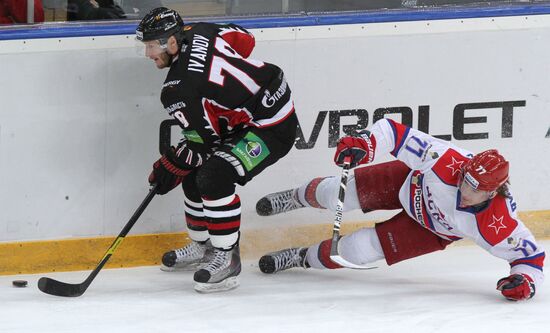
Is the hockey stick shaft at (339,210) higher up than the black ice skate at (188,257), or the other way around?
the hockey stick shaft at (339,210)

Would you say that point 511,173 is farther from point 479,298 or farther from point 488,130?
point 479,298

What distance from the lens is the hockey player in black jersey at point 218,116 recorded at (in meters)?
4.17

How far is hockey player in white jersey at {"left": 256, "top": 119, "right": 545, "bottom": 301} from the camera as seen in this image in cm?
405

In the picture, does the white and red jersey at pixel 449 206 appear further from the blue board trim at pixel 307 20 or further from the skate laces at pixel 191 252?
the skate laces at pixel 191 252

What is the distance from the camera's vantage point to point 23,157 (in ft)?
14.6

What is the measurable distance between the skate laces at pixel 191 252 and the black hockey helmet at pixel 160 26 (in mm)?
870

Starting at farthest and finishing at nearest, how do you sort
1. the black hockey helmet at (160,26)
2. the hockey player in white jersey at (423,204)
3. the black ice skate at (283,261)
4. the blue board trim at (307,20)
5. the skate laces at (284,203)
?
the skate laces at (284,203) < the black ice skate at (283,261) < the blue board trim at (307,20) < the black hockey helmet at (160,26) < the hockey player in white jersey at (423,204)

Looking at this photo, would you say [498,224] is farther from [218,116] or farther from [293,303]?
[218,116]

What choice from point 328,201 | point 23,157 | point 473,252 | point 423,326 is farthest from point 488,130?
point 23,157

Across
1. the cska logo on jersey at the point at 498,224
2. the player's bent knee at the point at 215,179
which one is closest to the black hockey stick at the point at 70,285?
the player's bent knee at the point at 215,179

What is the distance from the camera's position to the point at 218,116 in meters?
4.28

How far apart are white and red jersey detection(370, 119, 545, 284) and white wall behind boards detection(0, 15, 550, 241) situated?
60cm

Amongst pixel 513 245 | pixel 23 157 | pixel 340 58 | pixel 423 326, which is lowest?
pixel 423 326

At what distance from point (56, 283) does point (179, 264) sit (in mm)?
595
